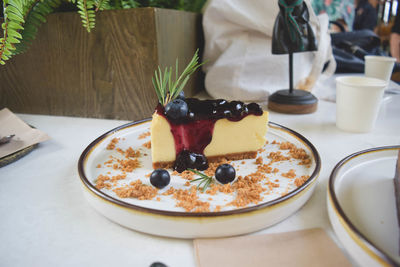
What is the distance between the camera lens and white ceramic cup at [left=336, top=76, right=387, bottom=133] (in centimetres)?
96

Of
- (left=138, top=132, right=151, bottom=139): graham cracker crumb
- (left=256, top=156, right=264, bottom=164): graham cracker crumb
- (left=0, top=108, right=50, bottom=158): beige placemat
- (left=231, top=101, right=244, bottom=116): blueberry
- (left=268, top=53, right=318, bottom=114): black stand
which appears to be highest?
(left=231, top=101, right=244, bottom=116): blueberry

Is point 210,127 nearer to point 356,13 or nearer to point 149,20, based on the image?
point 149,20

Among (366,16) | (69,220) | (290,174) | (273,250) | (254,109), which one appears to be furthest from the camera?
(366,16)

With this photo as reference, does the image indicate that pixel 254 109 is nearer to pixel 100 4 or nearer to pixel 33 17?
pixel 100 4

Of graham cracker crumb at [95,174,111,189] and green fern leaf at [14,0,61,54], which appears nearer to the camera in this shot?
graham cracker crumb at [95,174,111,189]

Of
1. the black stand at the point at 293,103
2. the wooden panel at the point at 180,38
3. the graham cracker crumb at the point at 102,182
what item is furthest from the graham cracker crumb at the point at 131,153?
the black stand at the point at 293,103

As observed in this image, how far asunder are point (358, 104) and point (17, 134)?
1.08 meters

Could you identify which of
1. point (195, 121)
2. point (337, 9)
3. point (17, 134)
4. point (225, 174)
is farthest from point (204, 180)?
point (337, 9)

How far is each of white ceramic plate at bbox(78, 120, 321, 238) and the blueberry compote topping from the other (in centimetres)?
8

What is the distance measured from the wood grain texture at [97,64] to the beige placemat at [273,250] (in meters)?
0.71

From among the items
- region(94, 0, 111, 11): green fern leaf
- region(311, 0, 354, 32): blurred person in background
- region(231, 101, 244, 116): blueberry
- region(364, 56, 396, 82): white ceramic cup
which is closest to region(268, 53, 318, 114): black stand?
region(364, 56, 396, 82): white ceramic cup

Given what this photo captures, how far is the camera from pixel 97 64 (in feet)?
3.63

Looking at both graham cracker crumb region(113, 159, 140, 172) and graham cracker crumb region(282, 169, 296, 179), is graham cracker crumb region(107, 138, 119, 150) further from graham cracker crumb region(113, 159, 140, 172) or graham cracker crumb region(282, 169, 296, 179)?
graham cracker crumb region(282, 169, 296, 179)

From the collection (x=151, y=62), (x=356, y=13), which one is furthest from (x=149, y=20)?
(x=356, y=13)
